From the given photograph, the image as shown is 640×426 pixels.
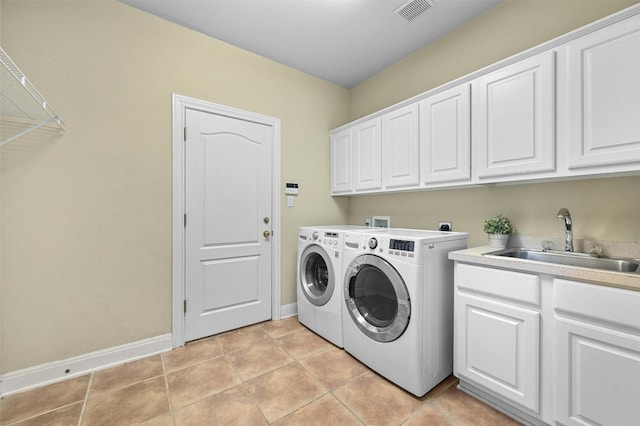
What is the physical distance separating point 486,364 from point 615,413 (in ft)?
1.54

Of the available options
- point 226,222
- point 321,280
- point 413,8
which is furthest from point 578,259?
point 226,222

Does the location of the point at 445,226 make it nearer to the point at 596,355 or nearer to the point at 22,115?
the point at 596,355

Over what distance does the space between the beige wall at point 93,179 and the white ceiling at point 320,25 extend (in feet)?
0.65

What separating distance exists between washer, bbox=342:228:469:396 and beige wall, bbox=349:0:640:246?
0.42 meters

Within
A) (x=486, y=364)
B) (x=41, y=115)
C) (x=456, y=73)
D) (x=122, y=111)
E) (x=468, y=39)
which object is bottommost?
(x=486, y=364)

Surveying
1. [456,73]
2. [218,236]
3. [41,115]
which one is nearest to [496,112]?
[456,73]

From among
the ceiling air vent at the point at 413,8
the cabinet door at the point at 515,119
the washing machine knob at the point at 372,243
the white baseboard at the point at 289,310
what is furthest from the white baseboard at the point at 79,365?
the ceiling air vent at the point at 413,8

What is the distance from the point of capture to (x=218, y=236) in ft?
7.65

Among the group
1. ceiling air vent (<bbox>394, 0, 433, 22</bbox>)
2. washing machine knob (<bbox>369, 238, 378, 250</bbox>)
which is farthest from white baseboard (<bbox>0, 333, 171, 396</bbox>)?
ceiling air vent (<bbox>394, 0, 433, 22</bbox>)

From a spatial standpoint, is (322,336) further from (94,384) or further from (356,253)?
(94,384)

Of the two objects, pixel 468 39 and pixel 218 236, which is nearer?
pixel 468 39

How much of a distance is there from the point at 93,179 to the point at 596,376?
300cm

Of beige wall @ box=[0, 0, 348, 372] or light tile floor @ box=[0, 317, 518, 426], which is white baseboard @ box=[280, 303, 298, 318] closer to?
light tile floor @ box=[0, 317, 518, 426]

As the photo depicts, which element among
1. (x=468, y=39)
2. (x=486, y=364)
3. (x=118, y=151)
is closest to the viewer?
(x=486, y=364)
